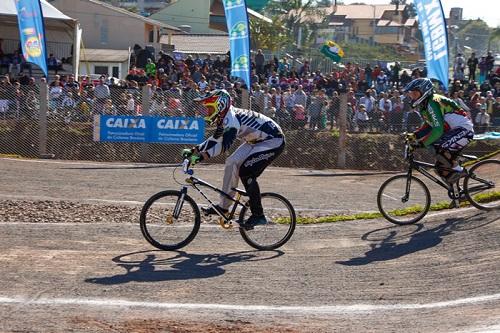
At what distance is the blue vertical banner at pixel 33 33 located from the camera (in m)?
23.0

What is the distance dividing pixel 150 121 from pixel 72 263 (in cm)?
1341

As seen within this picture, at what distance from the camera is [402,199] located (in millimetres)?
12156

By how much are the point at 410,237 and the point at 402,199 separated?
113cm

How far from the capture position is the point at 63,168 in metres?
19.6

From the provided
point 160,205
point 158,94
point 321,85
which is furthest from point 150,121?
point 160,205

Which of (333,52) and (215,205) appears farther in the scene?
(333,52)

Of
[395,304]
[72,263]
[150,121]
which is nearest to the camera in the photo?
[395,304]

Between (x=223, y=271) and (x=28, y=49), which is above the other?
(x=28, y=49)

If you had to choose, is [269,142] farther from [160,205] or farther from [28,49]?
[28,49]

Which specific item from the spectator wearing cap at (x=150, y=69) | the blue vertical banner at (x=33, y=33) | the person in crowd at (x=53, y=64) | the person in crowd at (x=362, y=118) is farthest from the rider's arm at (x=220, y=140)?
the person in crowd at (x=53, y=64)

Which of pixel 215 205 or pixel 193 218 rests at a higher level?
pixel 215 205

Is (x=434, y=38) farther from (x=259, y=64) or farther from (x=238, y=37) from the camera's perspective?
(x=259, y=64)

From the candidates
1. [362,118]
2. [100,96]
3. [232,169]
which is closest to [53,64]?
[100,96]

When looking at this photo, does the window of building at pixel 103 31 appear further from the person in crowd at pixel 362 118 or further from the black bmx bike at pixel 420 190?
the black bmx bike at pixel 420 190
